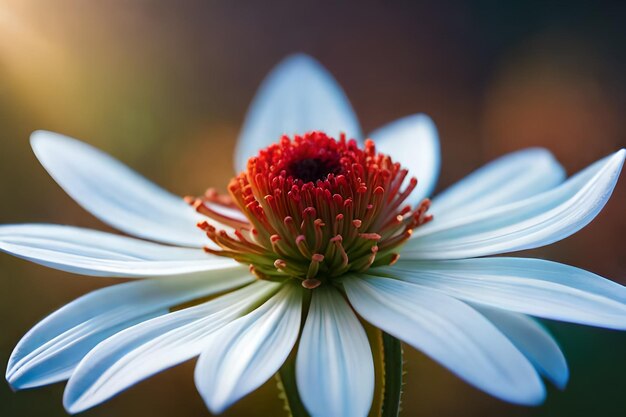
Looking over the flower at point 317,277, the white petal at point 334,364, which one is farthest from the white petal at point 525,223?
the white petal at point 334,364

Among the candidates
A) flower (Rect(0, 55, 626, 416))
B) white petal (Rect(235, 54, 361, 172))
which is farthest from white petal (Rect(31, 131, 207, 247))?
white petal (Rect(235, 54, 361, 172))

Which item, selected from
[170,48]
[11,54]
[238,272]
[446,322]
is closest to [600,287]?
[446,322]

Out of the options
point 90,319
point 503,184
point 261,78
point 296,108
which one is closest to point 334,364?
point 90,319

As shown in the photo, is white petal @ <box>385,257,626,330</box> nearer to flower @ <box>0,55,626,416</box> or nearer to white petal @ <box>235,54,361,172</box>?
flower @ <box>0,55,626,416</box>

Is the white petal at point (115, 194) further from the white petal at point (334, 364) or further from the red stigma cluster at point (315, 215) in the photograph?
the white petal at point (334, 364)

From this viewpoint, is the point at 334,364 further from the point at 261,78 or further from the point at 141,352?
the point at 261,78

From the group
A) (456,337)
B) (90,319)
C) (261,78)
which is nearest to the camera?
(456,337)
